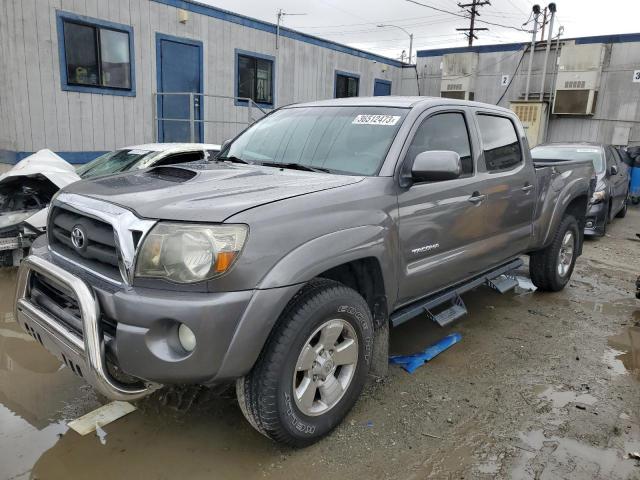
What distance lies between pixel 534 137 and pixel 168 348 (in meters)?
18.0

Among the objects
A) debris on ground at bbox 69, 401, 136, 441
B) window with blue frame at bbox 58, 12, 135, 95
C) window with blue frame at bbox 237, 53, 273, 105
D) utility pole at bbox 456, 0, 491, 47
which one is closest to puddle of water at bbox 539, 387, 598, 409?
debris on ground at bbox 69, 401, 136, 441

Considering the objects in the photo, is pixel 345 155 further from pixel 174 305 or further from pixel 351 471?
pixel 351 471

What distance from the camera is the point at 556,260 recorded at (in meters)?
5.32

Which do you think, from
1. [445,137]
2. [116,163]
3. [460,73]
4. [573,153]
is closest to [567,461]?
[445,137]

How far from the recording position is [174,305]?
6.96 feet

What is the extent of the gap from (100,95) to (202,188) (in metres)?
9.17

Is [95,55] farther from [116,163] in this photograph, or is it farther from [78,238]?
[78,238]

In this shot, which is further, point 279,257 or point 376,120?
point 376,120

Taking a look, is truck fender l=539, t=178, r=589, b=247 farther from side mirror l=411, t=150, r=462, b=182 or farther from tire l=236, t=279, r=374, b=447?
tire l=236, t=279, r=374, b=447

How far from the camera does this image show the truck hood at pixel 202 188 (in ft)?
7.47

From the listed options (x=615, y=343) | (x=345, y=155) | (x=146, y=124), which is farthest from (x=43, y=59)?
(x=615, y=343)

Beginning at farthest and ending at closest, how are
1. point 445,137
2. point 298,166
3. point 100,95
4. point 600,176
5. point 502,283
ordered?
point 100,95 → point 600,176 → point 502,283 → point 445,137 → point 298,166

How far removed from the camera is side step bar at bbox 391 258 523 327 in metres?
3.40

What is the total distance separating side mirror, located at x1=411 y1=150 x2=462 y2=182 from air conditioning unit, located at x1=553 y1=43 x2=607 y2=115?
16582 mm
